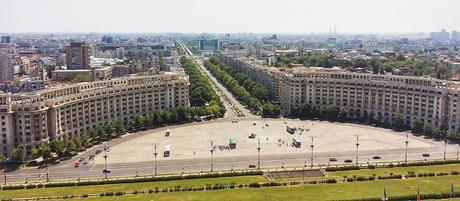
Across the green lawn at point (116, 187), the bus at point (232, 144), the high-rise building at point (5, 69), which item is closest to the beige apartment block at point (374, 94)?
the bus at point (232, 144)

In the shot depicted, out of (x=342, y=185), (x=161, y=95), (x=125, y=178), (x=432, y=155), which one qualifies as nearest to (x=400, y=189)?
(x=342, y=185)

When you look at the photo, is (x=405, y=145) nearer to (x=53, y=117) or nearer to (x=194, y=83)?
(x=53, y=117)

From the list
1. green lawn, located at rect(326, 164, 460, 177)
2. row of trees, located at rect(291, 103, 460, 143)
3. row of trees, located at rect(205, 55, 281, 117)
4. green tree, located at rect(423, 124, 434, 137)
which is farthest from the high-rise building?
green tree, located at rect(423, 124, 434, 137)

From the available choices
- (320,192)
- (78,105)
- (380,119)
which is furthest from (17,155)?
(380,119)

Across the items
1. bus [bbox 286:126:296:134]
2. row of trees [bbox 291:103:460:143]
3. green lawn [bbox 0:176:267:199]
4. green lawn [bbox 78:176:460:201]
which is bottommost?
green lawn [bbox 0:176:267:199]

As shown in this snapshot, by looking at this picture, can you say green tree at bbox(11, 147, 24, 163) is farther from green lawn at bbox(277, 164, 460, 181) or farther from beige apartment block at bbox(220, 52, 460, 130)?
beige apartment block at bbox(220, 52, 460, 130)

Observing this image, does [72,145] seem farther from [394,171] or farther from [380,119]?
[380,119]
